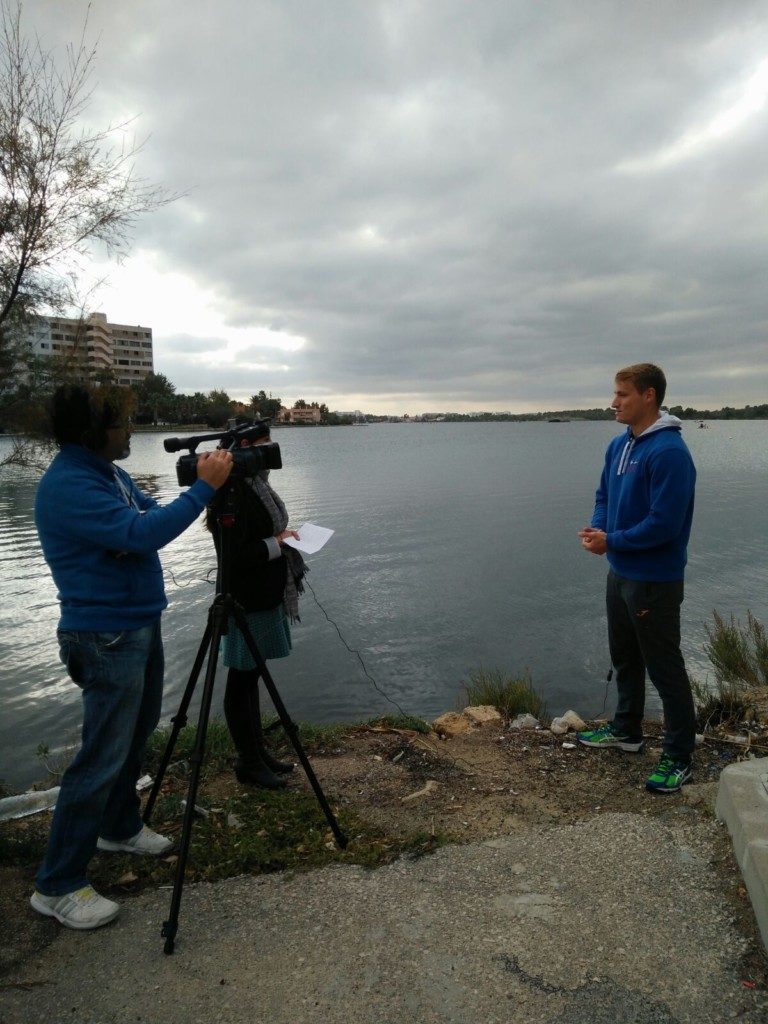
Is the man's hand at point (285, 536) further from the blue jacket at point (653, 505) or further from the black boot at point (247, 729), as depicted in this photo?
the blue jacket at point (653, 505)

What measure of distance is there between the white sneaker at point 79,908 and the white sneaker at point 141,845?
19.5 inches

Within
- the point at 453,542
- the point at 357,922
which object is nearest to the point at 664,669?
the point at 357,922

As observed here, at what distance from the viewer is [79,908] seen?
2668 mm

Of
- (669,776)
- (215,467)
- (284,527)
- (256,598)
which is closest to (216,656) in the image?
(256,598)

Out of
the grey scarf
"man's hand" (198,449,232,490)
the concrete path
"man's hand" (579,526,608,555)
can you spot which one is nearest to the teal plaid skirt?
the grey scarf

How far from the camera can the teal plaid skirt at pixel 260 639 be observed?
382 cm

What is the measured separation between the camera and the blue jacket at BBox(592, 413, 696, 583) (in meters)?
3.75

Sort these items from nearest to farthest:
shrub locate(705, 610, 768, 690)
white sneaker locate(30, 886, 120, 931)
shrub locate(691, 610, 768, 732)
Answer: white sneaker locate(30, 886, 120, 931)
shrub locate(691, 610, 768, 732)
shrub locate(705, 610, 768, 690)

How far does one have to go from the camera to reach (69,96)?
4867 mm

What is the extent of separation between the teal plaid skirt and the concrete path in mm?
1183

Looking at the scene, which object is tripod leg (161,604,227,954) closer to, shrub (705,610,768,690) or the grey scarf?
the grey scarf

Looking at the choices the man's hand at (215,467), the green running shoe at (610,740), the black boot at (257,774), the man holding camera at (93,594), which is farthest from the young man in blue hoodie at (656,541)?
the man holding camera at (93,594)

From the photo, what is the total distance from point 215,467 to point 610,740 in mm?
3413

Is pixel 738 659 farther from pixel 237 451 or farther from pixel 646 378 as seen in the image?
pixel 237 451
